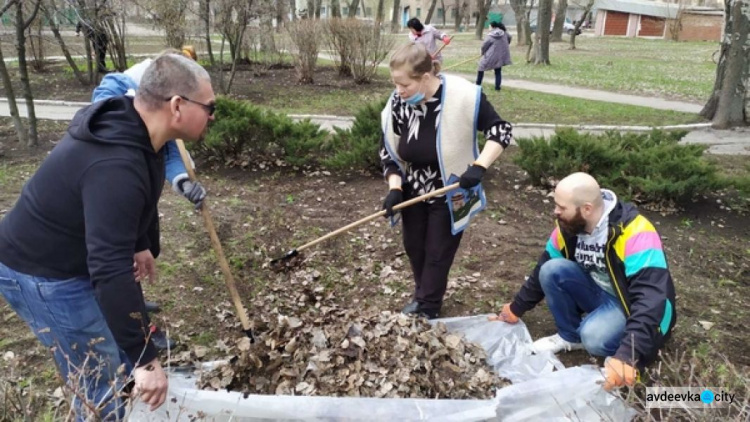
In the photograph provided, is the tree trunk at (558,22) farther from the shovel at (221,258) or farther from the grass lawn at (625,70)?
the shovel at (221,258)

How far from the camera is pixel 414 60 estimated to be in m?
2.78

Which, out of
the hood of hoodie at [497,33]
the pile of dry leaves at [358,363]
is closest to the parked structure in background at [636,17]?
the hood of hoodie at [497,33]

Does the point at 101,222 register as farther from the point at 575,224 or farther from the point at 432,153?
the point at 575,224

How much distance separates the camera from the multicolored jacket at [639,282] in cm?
240

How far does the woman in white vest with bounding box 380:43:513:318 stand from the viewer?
9.39 feet

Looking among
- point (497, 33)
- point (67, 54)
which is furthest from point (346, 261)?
point (497, 33)

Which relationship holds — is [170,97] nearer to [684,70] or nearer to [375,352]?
[375,352]

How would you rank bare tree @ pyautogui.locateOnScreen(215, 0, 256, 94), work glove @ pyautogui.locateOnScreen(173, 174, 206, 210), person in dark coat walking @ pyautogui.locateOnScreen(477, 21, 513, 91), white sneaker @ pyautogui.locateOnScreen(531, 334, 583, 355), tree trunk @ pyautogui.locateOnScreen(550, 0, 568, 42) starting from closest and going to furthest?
work glove @ pyautogui.locateOnScreen(173, 174, 206, 210) → white sneaker @ pyautogui.locateOnScreen(531, 334, 583, 355) → bare tree @ pyautogui.locateOnScreen(215, 0, 256, 94) → person in dark coat walking @ pyautogui.locateOnScreen(477, 21, 513, 91) → tree trunk @ pyautogui.locateOnScreen(550, 0, 568, 42)

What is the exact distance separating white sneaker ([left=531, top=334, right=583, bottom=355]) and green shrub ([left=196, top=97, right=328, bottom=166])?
3571mm

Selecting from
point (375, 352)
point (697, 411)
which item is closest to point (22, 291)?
point (375, 352)

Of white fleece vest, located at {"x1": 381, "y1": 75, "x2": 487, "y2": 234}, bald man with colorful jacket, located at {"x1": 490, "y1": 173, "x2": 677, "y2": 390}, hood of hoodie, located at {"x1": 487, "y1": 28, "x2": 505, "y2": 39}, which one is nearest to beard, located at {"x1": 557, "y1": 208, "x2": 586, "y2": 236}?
bald man with colorful jacket, located at {"x1": 490, "y1": 173, "x2": 677, "y2": 390}

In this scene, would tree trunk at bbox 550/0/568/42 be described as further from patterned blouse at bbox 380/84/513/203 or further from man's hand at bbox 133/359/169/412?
man's hand at bbox 133/359/169/412

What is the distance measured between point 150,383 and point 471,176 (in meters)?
1.75

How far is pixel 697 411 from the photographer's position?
1.81 metres
